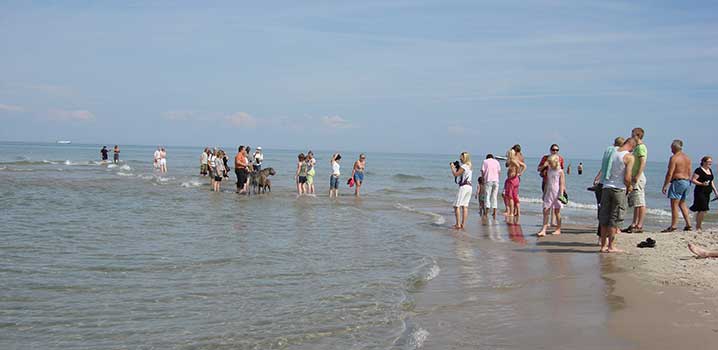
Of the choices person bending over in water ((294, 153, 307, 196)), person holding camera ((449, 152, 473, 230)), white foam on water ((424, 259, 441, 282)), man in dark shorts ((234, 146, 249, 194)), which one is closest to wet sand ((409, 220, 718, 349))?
white foam on water ((424, 259, 441, 282))

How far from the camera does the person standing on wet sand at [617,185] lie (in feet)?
29.8

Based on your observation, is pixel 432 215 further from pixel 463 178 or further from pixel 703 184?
pixel 703 184

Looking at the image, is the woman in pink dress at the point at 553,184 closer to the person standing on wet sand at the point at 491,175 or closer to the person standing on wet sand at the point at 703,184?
the person standing on wet sand at the point at 703,184

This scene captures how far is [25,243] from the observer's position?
31.8 ft

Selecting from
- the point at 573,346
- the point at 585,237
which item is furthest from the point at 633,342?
the point at 585,237

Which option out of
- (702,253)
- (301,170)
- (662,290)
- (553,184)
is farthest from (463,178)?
(301,170)

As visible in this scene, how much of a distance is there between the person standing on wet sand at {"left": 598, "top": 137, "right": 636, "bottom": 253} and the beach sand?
62 centimetres

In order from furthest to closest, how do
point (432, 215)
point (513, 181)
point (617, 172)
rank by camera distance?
point (432, 215) → point (513, 181) → point (617, 172)

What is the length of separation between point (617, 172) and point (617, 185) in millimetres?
198

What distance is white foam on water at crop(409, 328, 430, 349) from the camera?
5.08 m

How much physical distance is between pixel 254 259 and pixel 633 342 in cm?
550

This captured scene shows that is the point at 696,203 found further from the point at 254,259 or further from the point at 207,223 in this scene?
the point at 207,223

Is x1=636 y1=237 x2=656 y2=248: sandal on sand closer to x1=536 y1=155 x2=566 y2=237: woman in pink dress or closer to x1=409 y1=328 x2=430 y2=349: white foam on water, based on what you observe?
x1=536 y1=155 x2=566 y2=237: woman in pink dress

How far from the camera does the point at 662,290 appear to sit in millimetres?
6824
